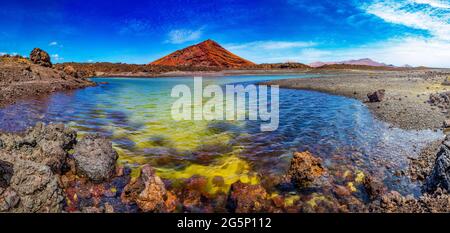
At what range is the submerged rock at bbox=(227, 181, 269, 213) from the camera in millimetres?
5824

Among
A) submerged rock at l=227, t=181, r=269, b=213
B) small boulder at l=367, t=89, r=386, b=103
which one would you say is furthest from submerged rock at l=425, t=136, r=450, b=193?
small boulder at l=367, t=89, r=386, b=103

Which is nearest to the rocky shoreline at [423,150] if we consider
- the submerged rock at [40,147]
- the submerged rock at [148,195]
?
the submerged rock at [148,195]

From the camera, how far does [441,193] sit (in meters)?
5.37

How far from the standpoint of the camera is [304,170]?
274 inches

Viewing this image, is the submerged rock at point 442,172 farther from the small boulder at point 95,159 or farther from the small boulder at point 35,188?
the small boulder at point 35,188

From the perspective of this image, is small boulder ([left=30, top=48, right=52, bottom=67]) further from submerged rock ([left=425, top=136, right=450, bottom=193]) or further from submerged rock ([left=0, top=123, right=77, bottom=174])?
submerged rock ([left=425, top=136, right=450, bottom=193])

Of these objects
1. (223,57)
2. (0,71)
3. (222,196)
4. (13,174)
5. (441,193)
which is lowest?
(222,196)

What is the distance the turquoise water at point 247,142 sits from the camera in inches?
304

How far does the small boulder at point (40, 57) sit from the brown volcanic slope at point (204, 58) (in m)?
78.7

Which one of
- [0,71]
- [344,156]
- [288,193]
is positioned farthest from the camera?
[0,71]

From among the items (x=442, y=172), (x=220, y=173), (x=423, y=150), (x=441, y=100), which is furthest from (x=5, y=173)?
(x=441, y=100)
